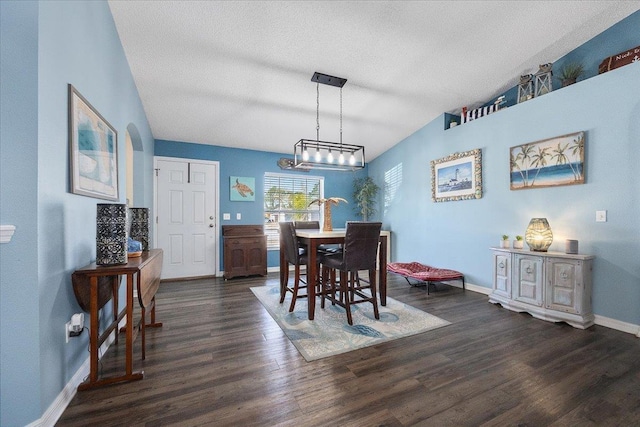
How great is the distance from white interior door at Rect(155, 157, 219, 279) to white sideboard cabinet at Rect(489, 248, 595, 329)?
4.38 m

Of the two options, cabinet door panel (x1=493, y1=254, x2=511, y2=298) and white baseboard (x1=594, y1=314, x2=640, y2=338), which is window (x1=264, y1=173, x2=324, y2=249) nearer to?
cabinet door panel (x1=493, y1=254, x2=511, y2=298)

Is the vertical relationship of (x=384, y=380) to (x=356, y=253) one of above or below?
below

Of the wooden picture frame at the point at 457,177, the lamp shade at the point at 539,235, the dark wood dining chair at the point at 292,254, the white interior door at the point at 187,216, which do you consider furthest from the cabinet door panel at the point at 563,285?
the white interior door at the point at 187,216

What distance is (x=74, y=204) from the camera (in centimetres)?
160

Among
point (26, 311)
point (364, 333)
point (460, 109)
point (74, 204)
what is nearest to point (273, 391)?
point (364, 333)

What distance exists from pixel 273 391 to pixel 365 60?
10.4 feet

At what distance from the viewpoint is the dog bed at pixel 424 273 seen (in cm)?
Answer: 361

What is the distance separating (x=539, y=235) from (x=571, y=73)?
1.79 metres

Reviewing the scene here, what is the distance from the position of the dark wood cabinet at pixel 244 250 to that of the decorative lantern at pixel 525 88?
4245 millimetres

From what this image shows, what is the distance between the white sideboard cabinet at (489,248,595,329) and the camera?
2.46 m

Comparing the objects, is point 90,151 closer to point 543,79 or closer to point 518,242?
point 518,242

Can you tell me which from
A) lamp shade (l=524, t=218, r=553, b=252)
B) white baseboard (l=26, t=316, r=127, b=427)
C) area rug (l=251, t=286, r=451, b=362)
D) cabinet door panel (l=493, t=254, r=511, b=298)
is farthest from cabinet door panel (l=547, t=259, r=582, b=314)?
white baseboard (l=26, t=316, r=127, b=427)

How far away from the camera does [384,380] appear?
165 centimetres

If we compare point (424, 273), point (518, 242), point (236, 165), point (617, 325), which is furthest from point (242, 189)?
point (617, 325)
